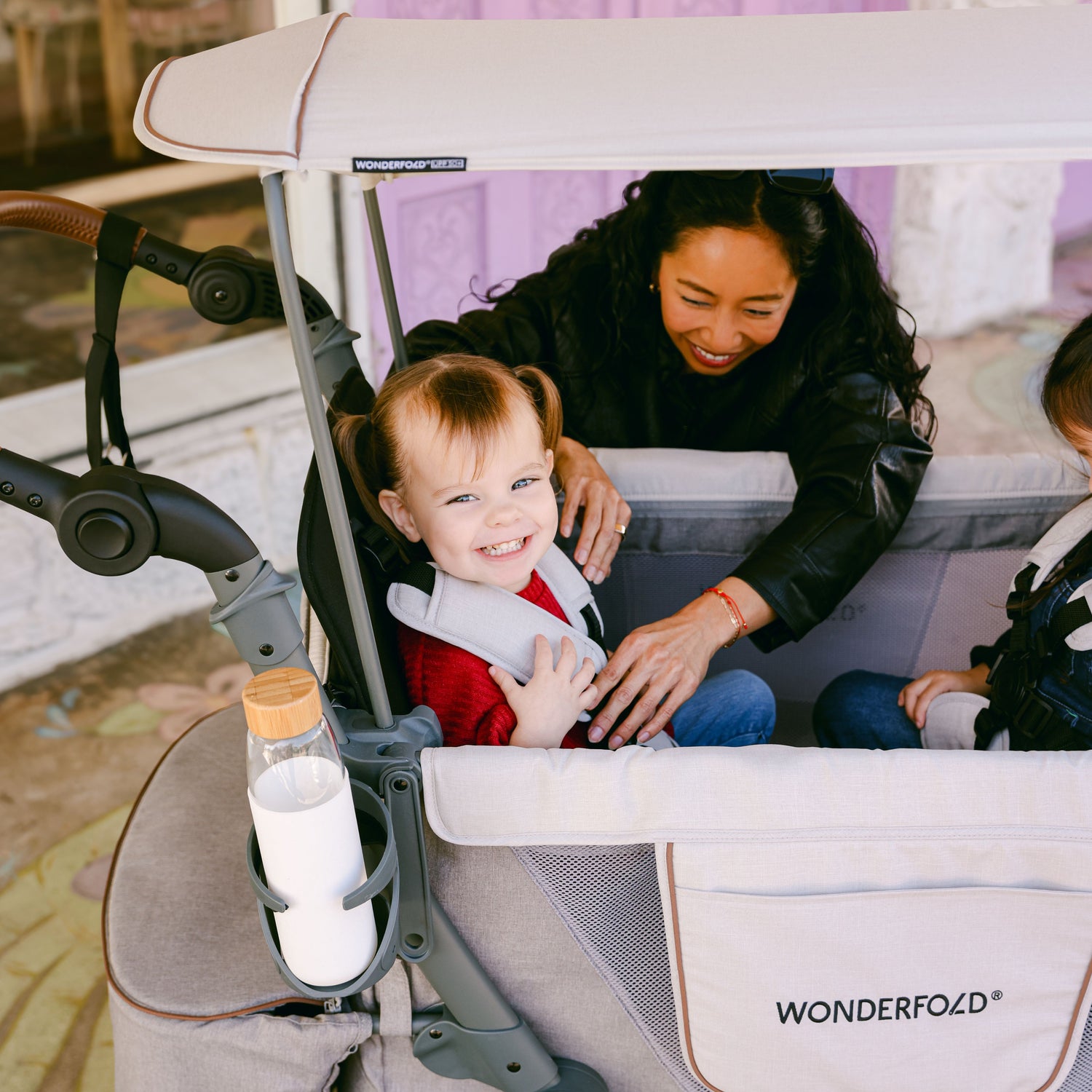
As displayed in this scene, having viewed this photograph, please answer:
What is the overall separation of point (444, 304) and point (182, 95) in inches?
89.9

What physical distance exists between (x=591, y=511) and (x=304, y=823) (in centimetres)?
66

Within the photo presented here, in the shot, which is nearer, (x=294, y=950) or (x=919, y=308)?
(x=294, y=950)

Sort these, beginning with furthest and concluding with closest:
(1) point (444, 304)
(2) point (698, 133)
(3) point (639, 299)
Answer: (1) point (444, 304) < (3) point (639, 299) < (2) point (698, 133)

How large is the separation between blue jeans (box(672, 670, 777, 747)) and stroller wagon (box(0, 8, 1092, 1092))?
38 centimetres

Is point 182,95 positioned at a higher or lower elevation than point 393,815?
higher

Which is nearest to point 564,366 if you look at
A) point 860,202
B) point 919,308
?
point 860,202

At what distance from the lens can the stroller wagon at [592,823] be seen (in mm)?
815

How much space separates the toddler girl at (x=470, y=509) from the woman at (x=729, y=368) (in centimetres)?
12

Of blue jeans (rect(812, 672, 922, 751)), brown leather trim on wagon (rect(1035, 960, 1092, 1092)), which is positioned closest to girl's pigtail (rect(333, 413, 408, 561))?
blue jeans (rect(812, 672, 922, 751))

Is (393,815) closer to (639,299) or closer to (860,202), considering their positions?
(639,299)

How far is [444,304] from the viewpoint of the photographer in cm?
315

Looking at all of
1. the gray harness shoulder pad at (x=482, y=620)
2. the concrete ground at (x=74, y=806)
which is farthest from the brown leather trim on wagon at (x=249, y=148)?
the concrete ground at (x=74, y=806)

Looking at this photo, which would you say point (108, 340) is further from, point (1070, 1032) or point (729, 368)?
point (1070, 1032)

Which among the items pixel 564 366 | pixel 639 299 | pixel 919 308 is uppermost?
pixel 639 299
